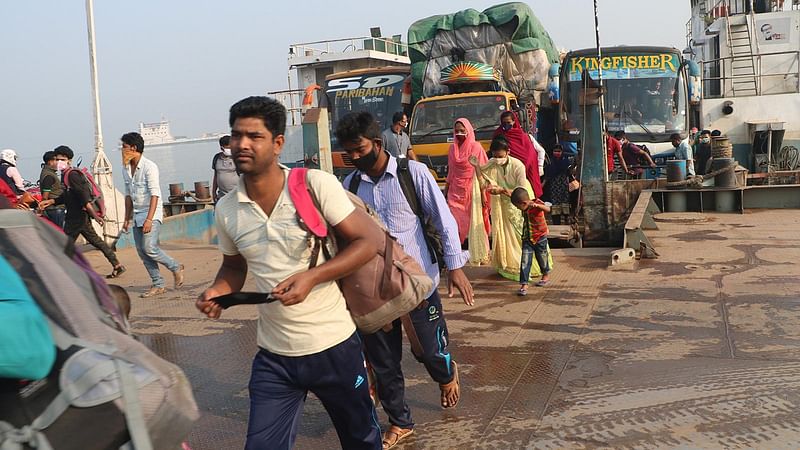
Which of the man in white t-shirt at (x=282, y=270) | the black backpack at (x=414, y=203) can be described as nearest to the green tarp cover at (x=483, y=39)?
the black backpack at (x=414, y=203)

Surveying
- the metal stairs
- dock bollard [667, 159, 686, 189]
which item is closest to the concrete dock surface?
dock bollard [667, 159, 686, 189]

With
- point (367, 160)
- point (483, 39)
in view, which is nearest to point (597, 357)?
point (367, 160)

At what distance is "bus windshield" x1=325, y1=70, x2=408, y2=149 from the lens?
1664 centimetres

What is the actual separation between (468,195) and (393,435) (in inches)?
181

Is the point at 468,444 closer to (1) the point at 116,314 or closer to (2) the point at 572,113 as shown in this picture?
(1) the point at 116,314

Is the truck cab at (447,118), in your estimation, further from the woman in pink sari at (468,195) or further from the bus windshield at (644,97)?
the woman in pink sari at (468,195)

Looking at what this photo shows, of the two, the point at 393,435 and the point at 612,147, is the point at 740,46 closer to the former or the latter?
the point at 612,147

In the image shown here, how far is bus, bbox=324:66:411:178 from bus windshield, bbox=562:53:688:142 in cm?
408

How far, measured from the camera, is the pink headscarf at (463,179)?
816cm

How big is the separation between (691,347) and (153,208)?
5.12m

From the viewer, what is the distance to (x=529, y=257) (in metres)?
7.14

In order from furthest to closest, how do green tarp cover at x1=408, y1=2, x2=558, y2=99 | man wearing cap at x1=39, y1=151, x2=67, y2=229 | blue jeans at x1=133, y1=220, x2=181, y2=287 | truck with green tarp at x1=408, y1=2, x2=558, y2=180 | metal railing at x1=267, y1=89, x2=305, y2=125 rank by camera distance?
metal railing at x1=267, y1=89, x2=305, y2=125, green tarp cover at x1=408, y1=2, x2=558, y2=99, truck with green tarp at x1=408, y1=2, x2=558, y2=180, man wearing cap at x1=39, y1=151, x2=67, y2=229, blue jeans at x1=133, y1=220, x2=181, y2=287

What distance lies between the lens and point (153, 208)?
7.46m

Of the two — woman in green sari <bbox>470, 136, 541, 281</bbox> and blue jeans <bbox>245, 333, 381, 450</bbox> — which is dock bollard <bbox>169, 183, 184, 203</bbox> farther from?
blue jeans <bbox>245, 333, 381, 450</bbox>
